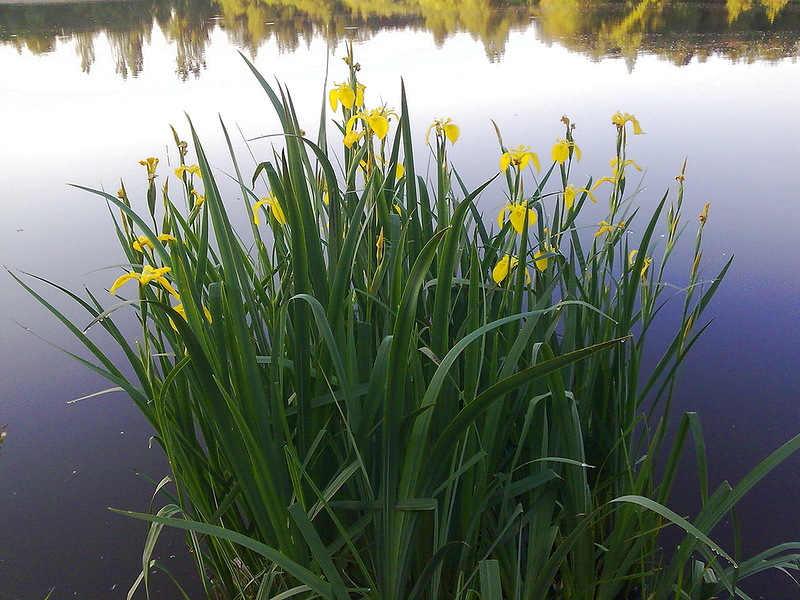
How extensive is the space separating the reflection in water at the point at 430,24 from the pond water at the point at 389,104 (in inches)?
1.8

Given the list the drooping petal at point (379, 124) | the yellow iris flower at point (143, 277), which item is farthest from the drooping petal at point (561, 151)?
the yellow iris flower at point (143, 277)

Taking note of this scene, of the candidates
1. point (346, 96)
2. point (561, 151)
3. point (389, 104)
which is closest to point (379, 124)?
point (346, 96)

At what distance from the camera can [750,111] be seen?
3.61 metres

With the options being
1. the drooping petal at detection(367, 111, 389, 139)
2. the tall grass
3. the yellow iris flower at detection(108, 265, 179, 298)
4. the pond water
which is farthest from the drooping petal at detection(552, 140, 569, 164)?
the yellow iris flower at detection(108, 265, 179, 298)

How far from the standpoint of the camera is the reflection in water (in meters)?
5.38

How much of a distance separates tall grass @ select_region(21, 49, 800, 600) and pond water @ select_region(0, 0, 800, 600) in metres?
0.29

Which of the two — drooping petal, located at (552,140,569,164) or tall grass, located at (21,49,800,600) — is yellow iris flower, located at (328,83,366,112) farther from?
drooping petal, located at (552,140,569,164)

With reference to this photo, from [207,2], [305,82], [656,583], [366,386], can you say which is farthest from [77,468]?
[207,2]

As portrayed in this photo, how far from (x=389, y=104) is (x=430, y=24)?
13.1 ft

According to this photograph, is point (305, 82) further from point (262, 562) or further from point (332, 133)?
point (262, 562)

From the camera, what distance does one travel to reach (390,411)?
75 cm

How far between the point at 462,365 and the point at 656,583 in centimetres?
47

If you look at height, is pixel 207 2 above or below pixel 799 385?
above

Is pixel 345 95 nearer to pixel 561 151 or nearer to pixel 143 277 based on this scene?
pixel 561 151
